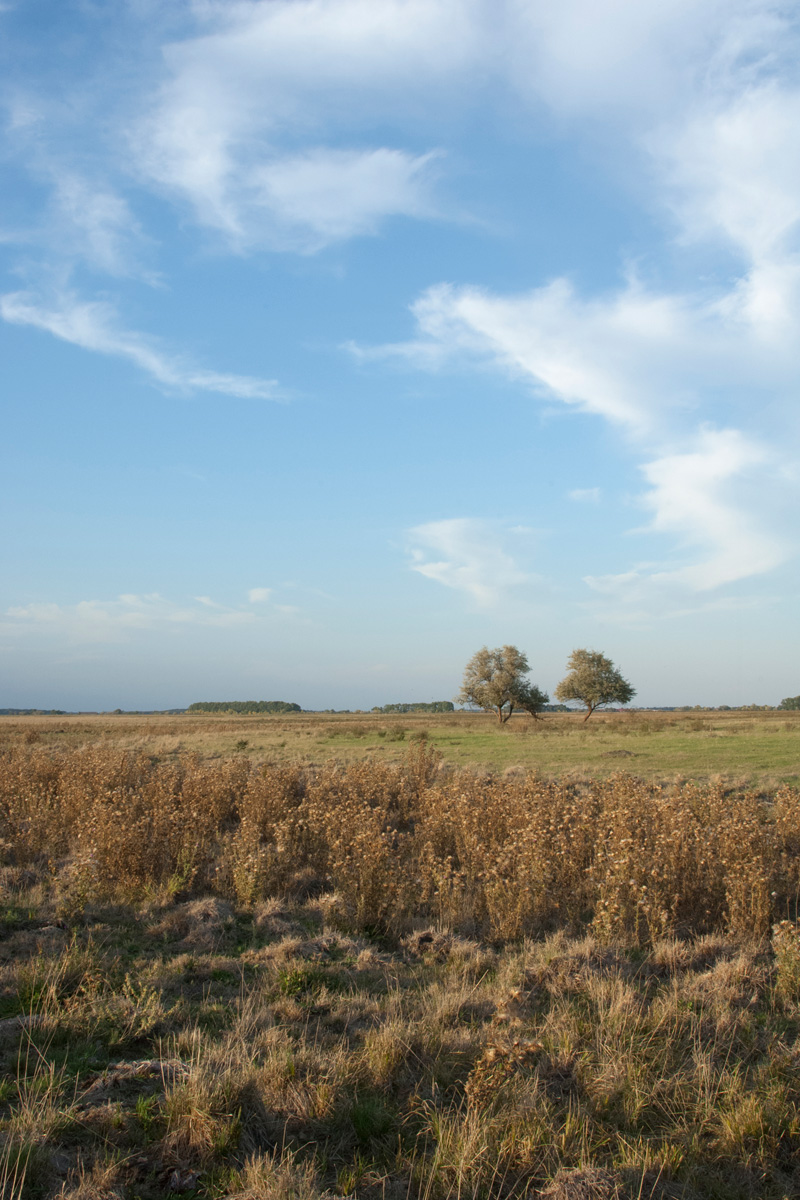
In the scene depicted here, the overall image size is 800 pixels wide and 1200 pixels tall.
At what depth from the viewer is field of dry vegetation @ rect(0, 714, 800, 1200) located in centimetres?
337

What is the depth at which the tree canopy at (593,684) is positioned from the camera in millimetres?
65688

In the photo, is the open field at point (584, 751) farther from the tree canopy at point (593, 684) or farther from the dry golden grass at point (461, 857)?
the tree canopy at point (593, 684)

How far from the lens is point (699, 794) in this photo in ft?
38.1

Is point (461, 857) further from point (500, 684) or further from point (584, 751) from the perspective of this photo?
point (500, 684)

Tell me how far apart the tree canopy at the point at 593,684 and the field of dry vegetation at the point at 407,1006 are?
2230 inches

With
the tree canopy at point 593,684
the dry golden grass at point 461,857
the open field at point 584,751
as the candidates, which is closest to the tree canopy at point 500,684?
the tree canopy at point 593,684

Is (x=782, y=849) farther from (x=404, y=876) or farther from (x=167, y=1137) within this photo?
(x=167, y=1137)

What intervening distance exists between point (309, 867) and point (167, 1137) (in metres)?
6.15

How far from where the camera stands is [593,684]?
6556 cm

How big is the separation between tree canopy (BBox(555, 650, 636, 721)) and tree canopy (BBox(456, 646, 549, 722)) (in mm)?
3852

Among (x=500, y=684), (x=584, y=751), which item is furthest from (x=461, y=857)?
(x=500, y=684)

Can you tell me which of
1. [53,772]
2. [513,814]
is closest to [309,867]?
[513,814]

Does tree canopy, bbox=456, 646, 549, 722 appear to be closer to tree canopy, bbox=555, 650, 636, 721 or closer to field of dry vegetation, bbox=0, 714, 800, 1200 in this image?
tree canopy, bbox=555, 650, 636, 721

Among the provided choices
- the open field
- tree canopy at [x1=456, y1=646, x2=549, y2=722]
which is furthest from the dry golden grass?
tree canopy at [x1=456, y1=646, x2=549, y2=722]
